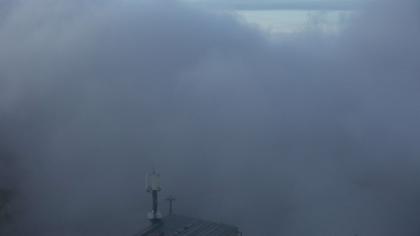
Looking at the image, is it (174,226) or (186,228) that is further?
(174,226)

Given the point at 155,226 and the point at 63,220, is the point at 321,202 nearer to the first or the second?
the point at 155,226

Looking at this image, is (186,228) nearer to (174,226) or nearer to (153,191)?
(174,226)

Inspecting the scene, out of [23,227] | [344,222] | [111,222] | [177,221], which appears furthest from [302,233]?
[23,227]

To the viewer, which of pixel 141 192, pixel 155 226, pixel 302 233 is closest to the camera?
pixel 155 226

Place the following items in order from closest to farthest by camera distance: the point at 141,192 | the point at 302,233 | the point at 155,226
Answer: the point at 155,226 < the point at 302,233 < the point at 141,192

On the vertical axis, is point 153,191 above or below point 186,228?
above

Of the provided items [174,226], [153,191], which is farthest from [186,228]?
[153,191]

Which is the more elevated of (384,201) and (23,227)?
(384,201)

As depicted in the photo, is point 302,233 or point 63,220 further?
point 63,220
